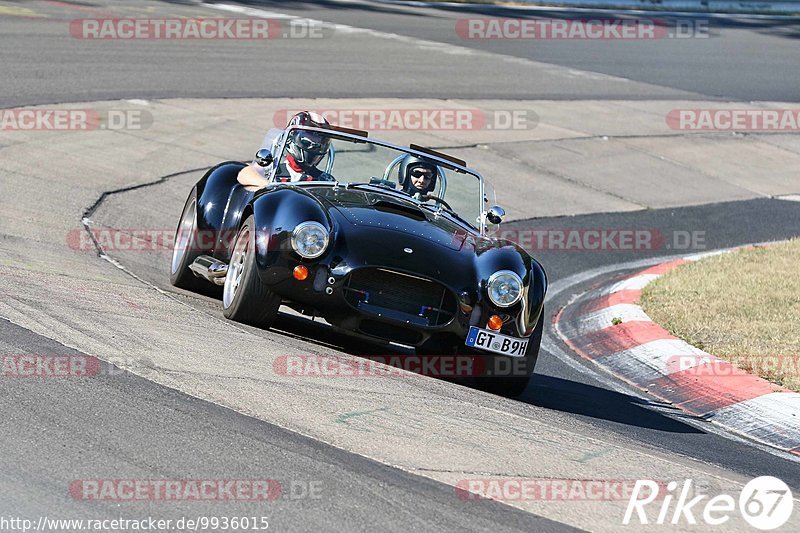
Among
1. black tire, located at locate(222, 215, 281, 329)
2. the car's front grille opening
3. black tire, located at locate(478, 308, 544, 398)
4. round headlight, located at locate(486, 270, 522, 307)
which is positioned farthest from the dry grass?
black tire, located at locate(222, 215, 281, 329)

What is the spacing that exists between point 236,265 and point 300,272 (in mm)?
828

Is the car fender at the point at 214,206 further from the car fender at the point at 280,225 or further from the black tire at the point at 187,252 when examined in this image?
the car fender at the point at 280,225

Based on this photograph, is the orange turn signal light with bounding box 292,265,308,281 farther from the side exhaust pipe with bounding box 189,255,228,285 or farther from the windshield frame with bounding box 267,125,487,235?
the windshield frame with bounding box 267,125,487,235

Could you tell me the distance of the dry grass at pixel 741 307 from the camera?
817cm

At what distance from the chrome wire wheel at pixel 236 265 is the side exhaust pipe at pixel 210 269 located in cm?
23

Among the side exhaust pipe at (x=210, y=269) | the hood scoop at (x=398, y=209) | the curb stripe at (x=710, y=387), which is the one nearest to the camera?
the hood scoop at (x=398, y=209)

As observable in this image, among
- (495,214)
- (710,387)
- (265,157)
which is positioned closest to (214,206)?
(265,157)

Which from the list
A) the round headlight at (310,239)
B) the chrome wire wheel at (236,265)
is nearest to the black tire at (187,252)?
the chrome wire wheel at (236,265)

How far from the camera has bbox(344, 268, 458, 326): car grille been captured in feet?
21.7

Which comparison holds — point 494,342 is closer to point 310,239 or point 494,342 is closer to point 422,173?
point 310,239

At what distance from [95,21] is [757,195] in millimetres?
11373

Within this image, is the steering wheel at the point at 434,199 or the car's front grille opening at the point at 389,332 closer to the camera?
the car's front grille opening at the point at 389,332

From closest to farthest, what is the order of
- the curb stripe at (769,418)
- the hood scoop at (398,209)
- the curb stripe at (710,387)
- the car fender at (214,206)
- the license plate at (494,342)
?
the license plate at (494,342) → the curb stripe at (769,418) → the hood scoop at (398,209) → the curb stripe at (710,387) → the car fender at (214,206)

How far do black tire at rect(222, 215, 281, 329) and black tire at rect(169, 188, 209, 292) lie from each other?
127cm
